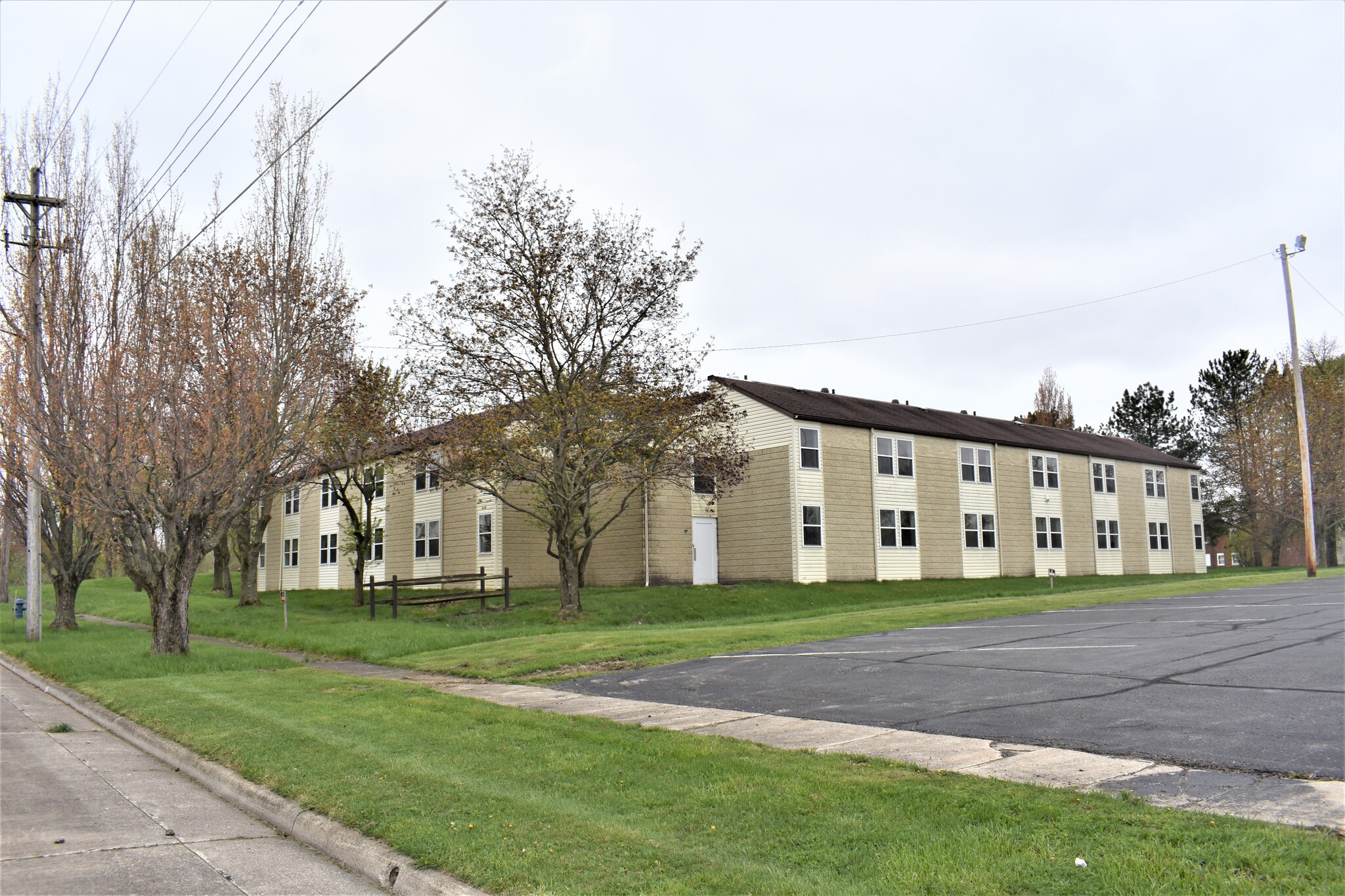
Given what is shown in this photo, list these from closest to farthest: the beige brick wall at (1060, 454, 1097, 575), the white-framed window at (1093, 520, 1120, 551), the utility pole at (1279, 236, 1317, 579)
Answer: the utility pole at (1279, 236, 1317, 579) < the beige brick wall at (1060, 454, 1097, 575) < the white-framed window at (1093, 520, 1120, 551)

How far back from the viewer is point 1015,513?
41656 millimetres

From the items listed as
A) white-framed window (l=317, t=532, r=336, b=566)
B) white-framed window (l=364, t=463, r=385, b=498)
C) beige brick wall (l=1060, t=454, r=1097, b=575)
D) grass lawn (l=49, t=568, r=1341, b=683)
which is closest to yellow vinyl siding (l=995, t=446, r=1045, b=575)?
grass lawn (l=49, t=568, r=1341, b=683)

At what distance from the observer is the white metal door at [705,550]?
36.0 metres

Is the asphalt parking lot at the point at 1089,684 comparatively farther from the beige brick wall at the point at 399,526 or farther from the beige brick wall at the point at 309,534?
the beige brick wall at the point at 309,534

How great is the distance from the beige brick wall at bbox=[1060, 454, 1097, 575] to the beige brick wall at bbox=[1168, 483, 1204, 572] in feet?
28.8

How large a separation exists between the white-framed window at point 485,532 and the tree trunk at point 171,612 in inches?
740

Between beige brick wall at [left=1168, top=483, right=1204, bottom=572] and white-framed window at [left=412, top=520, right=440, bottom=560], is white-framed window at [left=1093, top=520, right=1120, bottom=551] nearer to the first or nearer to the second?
beige brick wall at [left=1168, top=483, right=1204, bottom=572]

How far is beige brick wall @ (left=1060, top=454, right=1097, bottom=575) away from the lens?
1736 inches

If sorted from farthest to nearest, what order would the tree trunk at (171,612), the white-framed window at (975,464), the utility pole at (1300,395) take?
the white-framed window at (975,464) → the utility pole at (1300,395) → the tree trunk at (171,612)

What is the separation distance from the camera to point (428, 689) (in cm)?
1349

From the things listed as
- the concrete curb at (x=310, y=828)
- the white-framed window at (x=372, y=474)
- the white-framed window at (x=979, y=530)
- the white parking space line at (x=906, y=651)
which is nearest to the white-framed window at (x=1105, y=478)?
the white-framed window at (x=979, y=530)

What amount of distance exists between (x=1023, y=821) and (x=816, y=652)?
31.9 ft

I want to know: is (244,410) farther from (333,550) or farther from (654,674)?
(333,550)

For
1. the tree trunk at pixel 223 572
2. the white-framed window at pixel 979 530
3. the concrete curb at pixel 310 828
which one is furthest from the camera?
the tree trunk at pixel 223 572
